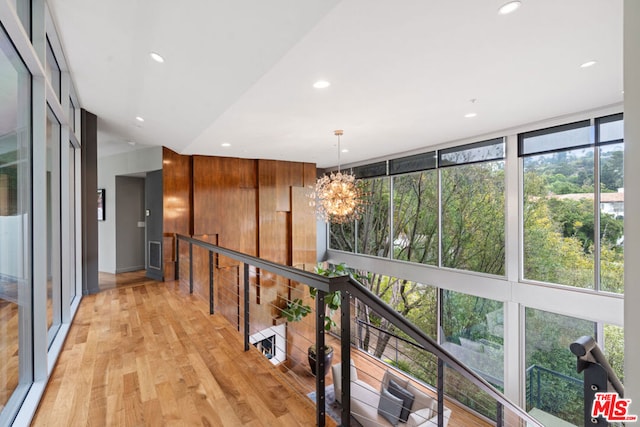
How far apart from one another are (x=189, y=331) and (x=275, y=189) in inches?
195

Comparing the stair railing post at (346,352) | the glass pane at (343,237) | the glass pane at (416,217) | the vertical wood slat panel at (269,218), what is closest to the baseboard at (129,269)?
the vertical wood slat panel at (269,218)

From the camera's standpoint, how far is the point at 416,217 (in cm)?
661

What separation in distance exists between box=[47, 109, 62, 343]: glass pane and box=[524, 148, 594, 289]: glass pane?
5.97 m

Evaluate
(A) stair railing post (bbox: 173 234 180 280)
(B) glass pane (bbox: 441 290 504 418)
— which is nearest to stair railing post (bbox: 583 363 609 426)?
(B) glass pane (bbox: 441 290 504 418)

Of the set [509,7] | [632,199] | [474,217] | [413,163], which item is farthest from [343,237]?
[632,199]

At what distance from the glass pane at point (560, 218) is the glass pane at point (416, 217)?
167 centimetres

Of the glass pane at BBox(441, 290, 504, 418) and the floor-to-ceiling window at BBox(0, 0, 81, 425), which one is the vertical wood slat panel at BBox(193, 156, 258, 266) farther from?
the glass pane at BBox(441, 290, 504, 418)

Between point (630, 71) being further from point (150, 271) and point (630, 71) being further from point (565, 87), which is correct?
point (150, 271)

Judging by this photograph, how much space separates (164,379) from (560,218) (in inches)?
207

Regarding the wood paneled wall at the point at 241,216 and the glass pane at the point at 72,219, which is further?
the wood paneled wall at the point at 241,216

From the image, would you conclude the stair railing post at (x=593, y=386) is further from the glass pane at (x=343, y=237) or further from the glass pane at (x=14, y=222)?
the glass pane at (x=343, y=237)

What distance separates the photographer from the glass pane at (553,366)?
420cm

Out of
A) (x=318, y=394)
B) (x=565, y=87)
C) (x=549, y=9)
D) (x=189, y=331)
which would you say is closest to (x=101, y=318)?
(x=189, y=331)

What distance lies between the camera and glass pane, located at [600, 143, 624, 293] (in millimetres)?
3863
